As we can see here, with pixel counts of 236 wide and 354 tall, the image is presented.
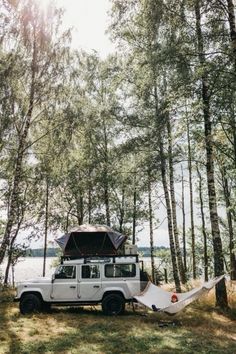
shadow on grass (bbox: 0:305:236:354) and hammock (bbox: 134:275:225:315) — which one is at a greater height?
hammock (bbox: 134:275:225:315)

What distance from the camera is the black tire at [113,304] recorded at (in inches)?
539

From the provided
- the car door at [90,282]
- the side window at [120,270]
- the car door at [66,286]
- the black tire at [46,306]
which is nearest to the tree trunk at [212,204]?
the side window at [120,270]

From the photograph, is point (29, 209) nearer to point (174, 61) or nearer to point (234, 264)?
point (234, 264)

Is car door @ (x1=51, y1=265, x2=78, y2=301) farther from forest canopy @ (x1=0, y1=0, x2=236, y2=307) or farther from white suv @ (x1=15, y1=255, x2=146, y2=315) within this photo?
forest canopy @ (x1=0, y1=0, x2=236, y2=307)

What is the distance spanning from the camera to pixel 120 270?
14.1 m

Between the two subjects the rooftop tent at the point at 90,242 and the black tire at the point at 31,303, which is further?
the rooftop tent at the point at 90,242

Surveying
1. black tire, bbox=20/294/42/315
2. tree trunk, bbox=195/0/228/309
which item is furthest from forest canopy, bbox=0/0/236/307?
black tire, bbox=20/294/42/315

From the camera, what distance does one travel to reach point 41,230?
27.2m

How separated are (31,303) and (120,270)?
3.42 m

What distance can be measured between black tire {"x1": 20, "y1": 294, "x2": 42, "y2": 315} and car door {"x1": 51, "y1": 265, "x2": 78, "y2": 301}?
0.57 metres

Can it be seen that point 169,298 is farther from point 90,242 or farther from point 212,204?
point 90,242

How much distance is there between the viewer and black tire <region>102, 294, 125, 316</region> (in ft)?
44.9

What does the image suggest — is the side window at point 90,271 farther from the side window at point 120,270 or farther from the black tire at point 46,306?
the black tire at point 46,306

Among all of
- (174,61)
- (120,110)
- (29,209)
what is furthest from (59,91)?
(29,209)
